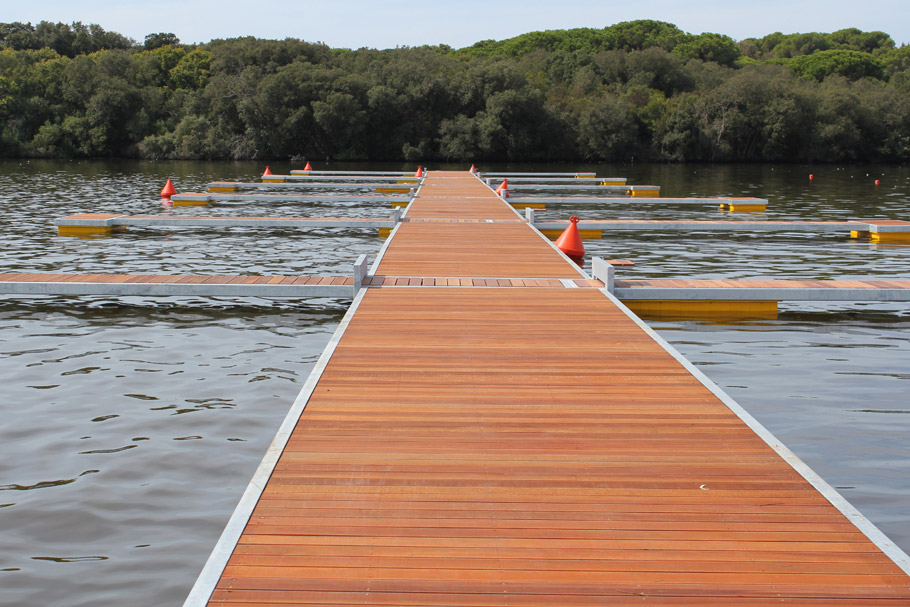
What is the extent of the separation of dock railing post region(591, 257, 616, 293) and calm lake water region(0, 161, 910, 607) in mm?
847

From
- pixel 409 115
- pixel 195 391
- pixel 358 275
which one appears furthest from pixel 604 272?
pixel 409 115

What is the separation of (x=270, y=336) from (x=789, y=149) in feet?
175

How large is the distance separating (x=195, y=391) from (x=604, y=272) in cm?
464

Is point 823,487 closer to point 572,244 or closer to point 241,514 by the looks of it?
point 241,514

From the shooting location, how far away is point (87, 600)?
Answer: 3.84 meters

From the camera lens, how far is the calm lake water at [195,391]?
4.39 metres

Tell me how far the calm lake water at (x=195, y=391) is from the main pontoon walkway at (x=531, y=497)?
730mm

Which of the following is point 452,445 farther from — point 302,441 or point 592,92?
point 592,92

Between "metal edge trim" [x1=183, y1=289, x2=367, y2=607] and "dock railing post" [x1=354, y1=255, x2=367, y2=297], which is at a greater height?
"dock railing post" [x1=354, y1=255, x2=367, y2=297]

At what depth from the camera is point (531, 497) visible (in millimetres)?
4043

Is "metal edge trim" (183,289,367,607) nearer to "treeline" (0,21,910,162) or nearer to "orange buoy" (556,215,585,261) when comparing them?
"orange buoy" (556,215,585,261)

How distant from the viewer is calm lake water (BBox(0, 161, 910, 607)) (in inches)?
173

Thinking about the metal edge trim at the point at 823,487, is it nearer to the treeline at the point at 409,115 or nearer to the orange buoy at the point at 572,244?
the orange buoy at the point at 572,244

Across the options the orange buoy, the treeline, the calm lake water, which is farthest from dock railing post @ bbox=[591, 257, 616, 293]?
the treeline
